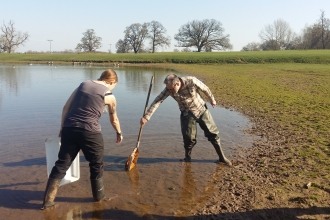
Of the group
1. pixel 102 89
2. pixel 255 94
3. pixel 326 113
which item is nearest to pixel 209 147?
pixel 102 89

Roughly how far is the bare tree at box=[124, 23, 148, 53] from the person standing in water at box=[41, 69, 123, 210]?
80243mm

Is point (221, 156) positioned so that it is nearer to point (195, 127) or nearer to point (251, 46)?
point (195, 127)

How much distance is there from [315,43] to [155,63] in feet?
140

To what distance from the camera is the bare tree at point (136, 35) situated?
8206cm

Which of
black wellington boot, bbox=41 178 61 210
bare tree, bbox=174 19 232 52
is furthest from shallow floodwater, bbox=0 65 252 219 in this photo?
bare tree, bbox=174 19 232 52

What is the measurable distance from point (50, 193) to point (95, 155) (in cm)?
80

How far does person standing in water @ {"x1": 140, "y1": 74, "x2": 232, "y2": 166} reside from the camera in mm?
5781

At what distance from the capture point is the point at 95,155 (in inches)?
172

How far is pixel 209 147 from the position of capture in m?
7.41

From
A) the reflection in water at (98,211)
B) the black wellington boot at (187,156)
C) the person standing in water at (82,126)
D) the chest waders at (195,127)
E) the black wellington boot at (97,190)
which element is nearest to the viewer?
the person standing in water at (82,126)

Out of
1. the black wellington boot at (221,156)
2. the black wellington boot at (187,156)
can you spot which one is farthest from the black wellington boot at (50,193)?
the black wellington boot at (221,156)

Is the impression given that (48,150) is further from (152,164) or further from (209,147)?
(209,147)

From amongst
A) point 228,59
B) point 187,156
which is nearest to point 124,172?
point 187,156

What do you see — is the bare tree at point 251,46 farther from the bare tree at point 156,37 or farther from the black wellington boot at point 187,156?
the black wellington boot at point 187,156
